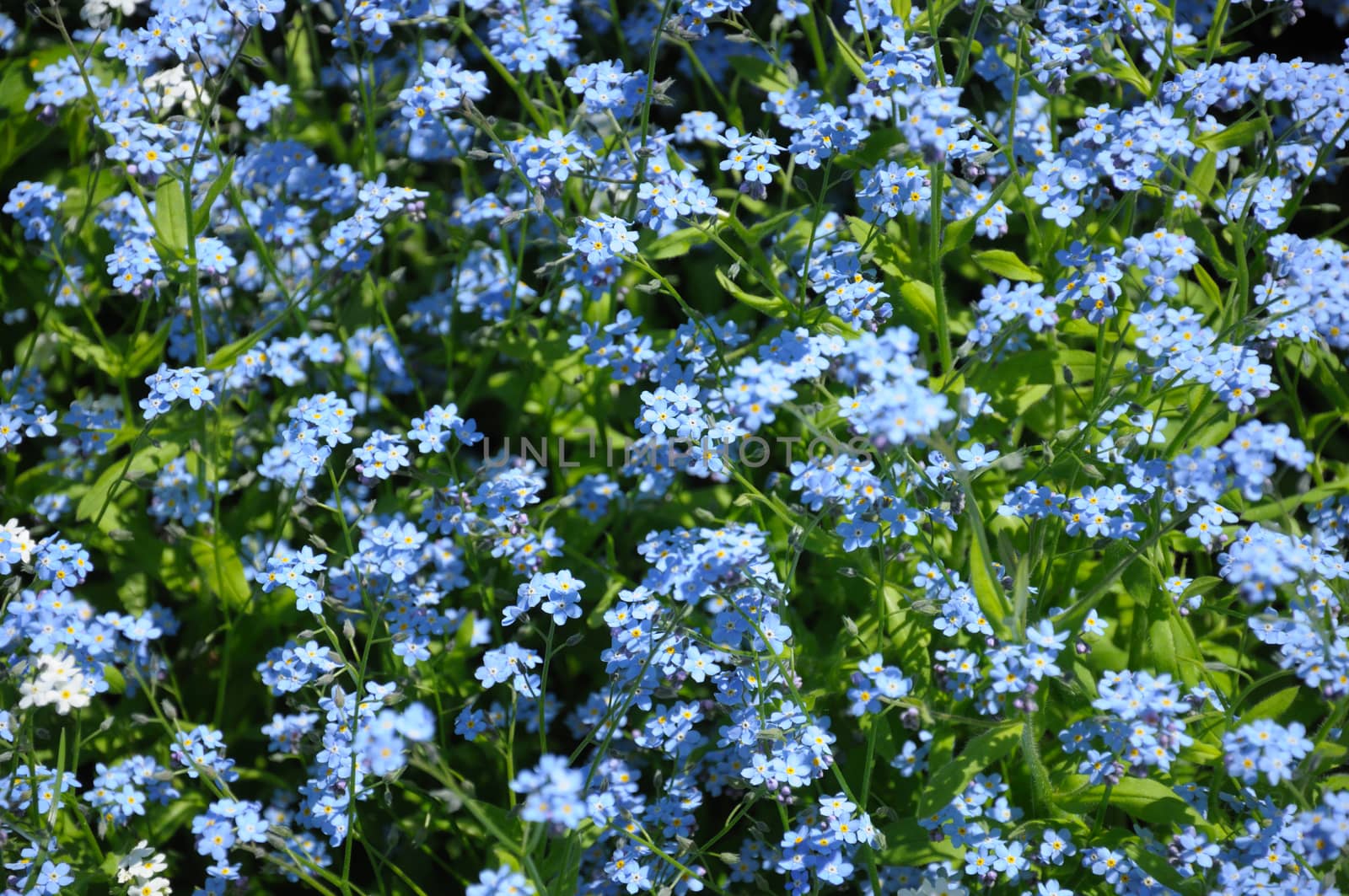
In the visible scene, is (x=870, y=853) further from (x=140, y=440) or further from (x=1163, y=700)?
(x=140, y=440)

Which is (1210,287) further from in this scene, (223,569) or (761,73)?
(223,569)

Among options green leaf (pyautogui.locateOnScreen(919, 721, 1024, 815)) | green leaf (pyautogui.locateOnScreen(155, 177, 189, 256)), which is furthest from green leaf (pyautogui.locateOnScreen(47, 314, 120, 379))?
green leaf (pyautogui.locateOnScreen(919, 721, 1024, 815))

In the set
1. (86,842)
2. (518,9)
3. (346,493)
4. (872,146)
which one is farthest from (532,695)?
(518,9)

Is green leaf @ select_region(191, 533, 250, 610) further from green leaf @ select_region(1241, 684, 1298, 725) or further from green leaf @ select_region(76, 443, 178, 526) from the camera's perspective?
green leaf @ select_region(1241, 684, 1298, 725)

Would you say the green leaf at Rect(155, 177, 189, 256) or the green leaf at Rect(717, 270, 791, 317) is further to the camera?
the green leaf at Rect(155, 177, 189, 256)

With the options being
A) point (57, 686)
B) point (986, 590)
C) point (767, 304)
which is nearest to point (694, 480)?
point (767, 304)

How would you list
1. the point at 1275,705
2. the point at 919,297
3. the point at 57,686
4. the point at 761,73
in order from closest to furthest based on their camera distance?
1. the point at 1275,705
2. the point at 57,686
3. the point at 919,297
4. the point at 761,73
